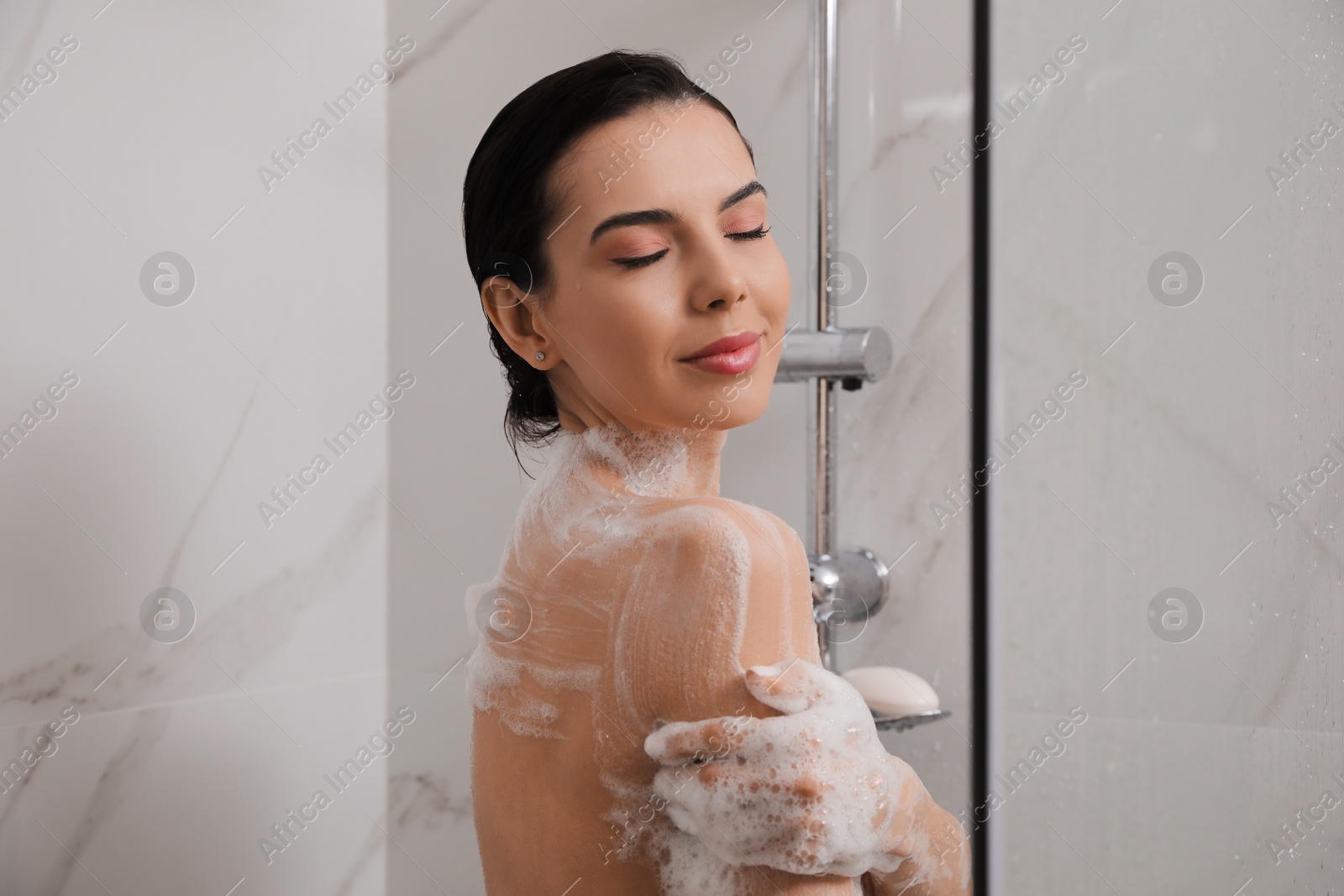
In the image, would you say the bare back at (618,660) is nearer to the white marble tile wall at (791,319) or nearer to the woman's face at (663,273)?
the woman's face at (663,273)

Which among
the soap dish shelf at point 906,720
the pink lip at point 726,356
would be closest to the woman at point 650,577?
the pink lip at point 726,356

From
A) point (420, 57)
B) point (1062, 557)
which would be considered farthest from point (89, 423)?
point (1062, 557)

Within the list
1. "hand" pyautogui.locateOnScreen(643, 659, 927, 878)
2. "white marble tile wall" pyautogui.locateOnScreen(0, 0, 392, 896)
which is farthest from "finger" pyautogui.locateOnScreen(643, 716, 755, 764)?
"white marble tile wall" pyautogui.locateOnScreen(0, 0, 392, 896)

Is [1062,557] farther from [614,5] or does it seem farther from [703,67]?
[614,5]

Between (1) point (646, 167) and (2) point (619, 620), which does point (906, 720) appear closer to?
(2) point (619, 620)

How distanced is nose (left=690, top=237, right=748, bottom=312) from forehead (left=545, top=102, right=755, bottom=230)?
0.03m

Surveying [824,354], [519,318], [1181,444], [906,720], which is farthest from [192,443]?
[1181,444]

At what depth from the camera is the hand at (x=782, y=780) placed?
56cm

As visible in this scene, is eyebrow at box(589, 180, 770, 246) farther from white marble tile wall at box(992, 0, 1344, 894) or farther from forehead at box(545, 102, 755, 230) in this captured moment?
white marble tile wall at box(992, 0, 1344, 894)

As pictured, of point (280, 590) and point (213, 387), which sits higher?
point (213, 387)

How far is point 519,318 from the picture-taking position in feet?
2.31

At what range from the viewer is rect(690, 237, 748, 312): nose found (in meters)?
0.64

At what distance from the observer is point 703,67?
1134 millimetres

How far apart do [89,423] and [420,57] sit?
0.60m
